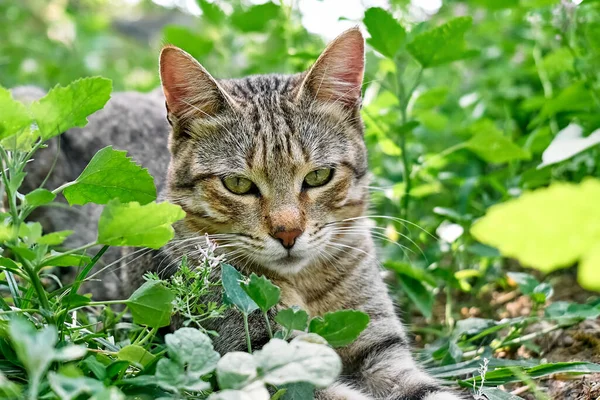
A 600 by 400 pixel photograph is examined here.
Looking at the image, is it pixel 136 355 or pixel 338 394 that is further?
pixel 338 394

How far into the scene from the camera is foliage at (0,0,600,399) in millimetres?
1329

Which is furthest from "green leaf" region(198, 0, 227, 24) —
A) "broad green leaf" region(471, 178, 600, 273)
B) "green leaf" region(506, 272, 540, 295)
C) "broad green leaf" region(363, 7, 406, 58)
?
"broad green leaf" region(471, 178, 600, 273)

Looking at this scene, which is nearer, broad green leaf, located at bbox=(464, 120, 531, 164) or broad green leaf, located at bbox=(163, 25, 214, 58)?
broad green leaf, located at bbox=(464, 120, 531, 164)

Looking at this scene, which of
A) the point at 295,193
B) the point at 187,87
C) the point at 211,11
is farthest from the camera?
the point at 211,11

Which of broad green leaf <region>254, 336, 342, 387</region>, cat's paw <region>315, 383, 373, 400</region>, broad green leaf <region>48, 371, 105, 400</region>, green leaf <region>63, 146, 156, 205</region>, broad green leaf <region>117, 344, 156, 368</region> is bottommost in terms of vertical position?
cat's paw <region>315, 383, 373, 400</region>

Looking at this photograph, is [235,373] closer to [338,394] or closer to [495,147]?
[338,394]

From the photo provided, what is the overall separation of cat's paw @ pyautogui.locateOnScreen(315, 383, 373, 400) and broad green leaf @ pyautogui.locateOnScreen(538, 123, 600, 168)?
1022 millimetres

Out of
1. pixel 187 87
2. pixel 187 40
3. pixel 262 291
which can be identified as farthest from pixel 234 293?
pixel 187 40

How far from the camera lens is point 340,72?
248 centimetres

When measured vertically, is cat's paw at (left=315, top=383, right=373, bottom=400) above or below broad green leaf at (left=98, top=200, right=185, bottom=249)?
below

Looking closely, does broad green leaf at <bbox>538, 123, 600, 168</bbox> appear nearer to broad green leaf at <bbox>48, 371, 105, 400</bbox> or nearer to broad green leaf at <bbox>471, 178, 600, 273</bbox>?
broad green leaf at <bbox>471, 178, 600, 273</bbox>

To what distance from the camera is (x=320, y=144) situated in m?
2.38

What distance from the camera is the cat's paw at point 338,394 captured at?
6.47ft

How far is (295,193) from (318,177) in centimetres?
15
